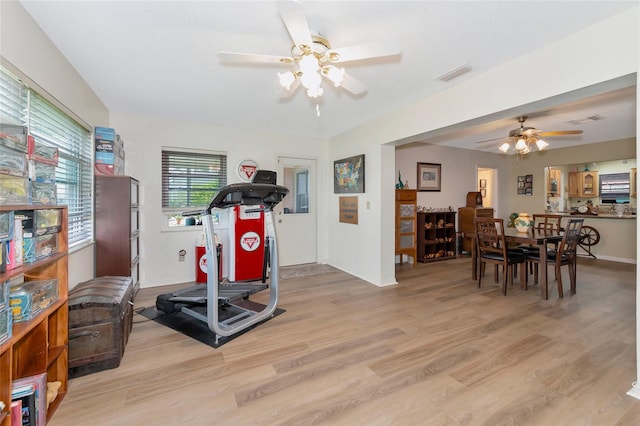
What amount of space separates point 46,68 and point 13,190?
1.25 metres

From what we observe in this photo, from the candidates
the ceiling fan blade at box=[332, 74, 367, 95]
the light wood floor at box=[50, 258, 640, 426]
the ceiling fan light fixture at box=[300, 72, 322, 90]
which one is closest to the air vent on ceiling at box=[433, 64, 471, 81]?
the ceiling fan blade at box=[332, 74, 367, 95]

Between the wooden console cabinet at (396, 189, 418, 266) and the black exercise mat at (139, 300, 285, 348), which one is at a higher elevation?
the wooden console cabinet at (396, 189, 418, 266)

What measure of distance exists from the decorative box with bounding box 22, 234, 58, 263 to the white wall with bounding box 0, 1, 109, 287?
3.32 feet

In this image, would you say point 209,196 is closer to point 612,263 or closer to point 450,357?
point 450,357

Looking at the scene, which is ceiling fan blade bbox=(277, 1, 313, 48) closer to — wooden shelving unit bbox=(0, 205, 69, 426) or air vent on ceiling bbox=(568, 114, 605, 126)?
wooden shelving unit bbox=(0, 205, 69, 426)

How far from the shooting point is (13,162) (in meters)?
1.38

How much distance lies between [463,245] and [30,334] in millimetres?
6584

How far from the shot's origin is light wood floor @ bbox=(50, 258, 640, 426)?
1587 mm

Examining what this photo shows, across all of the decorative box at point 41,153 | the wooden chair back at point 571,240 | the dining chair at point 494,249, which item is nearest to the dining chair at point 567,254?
the wooden chair back at point 571,240

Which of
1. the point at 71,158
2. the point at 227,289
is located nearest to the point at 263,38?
the point at 71,158

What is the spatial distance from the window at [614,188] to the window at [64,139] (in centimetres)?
906

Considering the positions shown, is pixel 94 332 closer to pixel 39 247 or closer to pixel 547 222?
pixel 39 247

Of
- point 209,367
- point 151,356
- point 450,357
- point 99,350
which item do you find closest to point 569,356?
point 450,357

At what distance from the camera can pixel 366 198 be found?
4.25m
